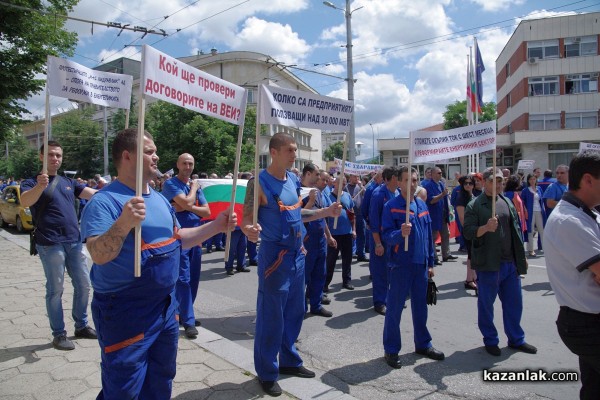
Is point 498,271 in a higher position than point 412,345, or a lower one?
higher

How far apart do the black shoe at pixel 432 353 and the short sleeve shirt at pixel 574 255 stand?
211cm

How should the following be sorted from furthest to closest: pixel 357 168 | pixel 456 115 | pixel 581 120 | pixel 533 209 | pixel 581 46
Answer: pixel 456 115 → pixel 581 120 → pixel 581 46 → pixel 357 168 → pixel 533 209

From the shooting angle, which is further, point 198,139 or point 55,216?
point 198,139

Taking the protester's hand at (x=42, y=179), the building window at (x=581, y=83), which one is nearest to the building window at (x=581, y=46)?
the building window at (x=581, y=83)

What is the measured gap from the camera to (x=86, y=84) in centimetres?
493

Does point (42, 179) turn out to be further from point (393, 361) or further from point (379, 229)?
point (379, 229)

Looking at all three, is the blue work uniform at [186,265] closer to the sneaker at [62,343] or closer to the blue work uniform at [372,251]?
Result: the sneaker at [62,343]

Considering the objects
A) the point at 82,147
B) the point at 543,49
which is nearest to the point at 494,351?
the point at 543,49

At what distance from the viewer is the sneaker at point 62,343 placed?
465 centimetres

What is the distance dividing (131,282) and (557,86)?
42719 mm

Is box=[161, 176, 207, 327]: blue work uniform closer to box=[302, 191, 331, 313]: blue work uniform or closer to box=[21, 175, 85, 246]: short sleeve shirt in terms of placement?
→ box=[21, 175, 85, 246]: short sleeve shirt

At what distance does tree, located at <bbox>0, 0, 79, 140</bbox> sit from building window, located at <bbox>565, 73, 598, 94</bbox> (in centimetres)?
3781

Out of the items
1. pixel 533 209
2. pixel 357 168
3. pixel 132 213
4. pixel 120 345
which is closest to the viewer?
pixel 132 213

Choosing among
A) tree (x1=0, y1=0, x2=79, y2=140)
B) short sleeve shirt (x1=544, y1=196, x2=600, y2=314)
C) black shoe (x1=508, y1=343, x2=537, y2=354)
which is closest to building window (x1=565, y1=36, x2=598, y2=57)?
tree (x1=0, y1=0, x2=79, y2=140)
